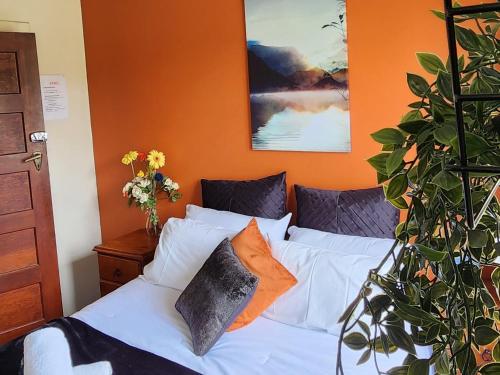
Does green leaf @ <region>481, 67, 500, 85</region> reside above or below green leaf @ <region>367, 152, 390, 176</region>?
above

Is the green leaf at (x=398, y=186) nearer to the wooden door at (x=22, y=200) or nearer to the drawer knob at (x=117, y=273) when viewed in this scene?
the drawer knob at (x=117, y=273)

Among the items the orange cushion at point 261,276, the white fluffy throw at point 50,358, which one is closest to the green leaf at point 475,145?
the white fluffy throw at point 50,358

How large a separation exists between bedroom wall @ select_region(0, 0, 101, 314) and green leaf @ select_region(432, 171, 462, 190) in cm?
319

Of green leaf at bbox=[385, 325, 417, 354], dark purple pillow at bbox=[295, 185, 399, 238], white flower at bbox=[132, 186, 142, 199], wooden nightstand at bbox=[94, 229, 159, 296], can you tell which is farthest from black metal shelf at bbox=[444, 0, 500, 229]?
white flower at bbox=[132, 186, 142, 199]

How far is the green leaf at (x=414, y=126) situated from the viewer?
67cm

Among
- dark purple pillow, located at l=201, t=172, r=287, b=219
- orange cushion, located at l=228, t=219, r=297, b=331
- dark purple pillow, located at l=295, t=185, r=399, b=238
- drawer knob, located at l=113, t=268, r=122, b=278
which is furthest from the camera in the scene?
drawer knob, located at l=113, t=268, r=122, b=278

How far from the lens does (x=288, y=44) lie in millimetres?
2645

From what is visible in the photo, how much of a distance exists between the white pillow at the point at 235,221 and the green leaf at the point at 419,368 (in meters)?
1.76

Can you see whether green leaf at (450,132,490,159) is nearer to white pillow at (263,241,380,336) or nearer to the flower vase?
white pillow at (263,241,380,336)

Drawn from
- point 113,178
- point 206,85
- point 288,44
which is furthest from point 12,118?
point 288,44

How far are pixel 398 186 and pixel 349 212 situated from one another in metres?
1.73

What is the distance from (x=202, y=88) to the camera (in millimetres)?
3029

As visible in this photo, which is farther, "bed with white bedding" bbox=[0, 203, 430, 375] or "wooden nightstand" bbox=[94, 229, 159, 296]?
"wooden nightstand" bbox=[94, 229, 159, 296]

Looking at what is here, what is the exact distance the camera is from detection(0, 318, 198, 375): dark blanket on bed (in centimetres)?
180
